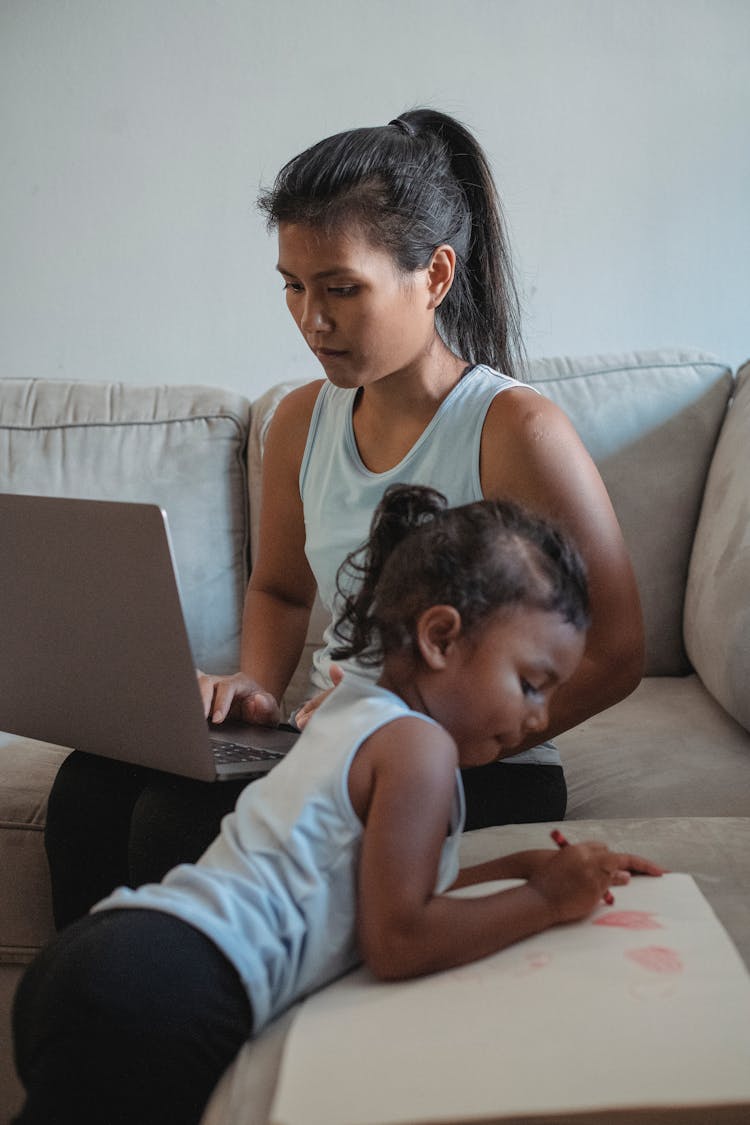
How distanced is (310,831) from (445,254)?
2.29 feet

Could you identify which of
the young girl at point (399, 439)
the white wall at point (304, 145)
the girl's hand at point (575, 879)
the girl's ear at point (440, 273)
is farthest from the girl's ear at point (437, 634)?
the white wall at point (304, 145)

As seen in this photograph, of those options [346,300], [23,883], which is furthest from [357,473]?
[23,883]

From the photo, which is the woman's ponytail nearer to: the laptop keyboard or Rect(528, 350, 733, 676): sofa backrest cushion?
Answer: Rect(528, 350, 733, 676): sofa backrest cushion

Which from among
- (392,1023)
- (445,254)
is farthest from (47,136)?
(392,1023)

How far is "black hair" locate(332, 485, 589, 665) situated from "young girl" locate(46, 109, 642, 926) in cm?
20

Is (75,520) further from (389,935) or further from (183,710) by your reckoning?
(389,935)

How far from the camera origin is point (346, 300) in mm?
1175

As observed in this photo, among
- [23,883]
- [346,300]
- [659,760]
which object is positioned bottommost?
[23,883]

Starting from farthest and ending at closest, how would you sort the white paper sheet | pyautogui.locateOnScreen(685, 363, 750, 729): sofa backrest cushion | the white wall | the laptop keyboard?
the white wall < pyautogui.locateOnScreen(685, 363, 750, 729): sofa backrest cushion < the laptop keyboard < the white paper sheet

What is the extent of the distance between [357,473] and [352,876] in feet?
1.95

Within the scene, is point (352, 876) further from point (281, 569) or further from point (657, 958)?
point (281, 569)

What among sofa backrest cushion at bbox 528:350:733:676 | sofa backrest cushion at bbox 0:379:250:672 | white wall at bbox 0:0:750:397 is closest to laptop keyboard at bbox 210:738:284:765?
sofa backrest cushion at bbox 0:379:250:672

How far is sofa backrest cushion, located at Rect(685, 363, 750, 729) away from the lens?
1.42 m

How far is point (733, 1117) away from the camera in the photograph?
0.64 m
